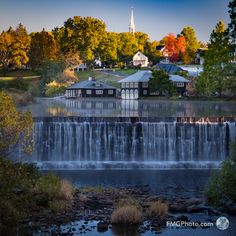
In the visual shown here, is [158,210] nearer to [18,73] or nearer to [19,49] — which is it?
[19,49]

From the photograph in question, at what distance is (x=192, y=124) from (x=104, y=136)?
19.5 ft

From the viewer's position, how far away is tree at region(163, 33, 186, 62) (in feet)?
359

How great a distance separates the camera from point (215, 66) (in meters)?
63.9

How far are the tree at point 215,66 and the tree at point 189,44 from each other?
39.1 metres

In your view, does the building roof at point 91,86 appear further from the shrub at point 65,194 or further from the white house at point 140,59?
the shrub at point 65,194

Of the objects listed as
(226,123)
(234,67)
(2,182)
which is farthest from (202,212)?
(234,67)

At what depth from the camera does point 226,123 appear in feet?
113

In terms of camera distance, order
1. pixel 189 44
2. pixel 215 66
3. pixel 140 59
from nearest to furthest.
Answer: pixel 215 66, pixel 140 59, pixel 189 44

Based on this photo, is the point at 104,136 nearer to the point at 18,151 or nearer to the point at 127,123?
the point at 127,123

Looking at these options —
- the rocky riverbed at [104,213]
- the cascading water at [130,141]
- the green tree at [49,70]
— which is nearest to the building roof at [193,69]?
the green tree at [49,70]

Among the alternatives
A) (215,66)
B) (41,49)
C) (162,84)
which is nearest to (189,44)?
(41,49)

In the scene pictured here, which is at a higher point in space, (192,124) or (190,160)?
(192,124)

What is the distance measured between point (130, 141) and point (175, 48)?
7899cm

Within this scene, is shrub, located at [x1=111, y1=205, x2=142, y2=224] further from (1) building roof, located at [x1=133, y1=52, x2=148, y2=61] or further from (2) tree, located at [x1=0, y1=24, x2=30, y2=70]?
(1) building roof, located at [x1=133, y1=52, x2=148, y2=61]
